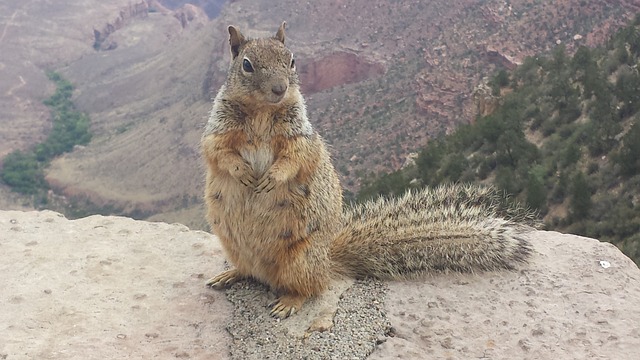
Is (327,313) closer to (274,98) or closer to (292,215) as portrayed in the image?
(292,215)

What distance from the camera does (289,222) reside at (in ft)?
17.7

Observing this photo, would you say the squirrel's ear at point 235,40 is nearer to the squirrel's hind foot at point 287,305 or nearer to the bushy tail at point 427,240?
the bushy tail at point 427,240

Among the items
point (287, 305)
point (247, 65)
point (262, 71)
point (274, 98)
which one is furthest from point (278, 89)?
point (287, 305)

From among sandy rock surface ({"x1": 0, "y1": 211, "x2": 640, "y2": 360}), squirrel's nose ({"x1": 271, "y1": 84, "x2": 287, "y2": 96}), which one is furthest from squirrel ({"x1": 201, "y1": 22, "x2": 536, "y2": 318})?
sandy rock surface ({"x1": 0, "y1": 211, "x2": 640, "y2": 360})

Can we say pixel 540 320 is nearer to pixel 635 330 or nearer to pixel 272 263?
pixel 635 330

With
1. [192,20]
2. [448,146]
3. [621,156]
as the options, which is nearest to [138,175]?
[448,146]

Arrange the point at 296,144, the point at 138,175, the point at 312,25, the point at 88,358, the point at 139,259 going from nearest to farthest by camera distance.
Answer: the point at 88,358
the point at 296,144
the point at 139,259
the point at 138,175
the point at 312,25

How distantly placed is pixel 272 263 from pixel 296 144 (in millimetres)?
1190

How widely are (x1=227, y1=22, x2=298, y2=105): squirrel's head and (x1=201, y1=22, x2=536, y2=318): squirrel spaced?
1 centimetres

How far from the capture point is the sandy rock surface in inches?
198

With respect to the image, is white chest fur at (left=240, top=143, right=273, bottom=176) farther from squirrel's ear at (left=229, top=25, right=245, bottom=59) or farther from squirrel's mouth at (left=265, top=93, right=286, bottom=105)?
squirrel's ear at (left=229, top=25, right=245, bottom=59)

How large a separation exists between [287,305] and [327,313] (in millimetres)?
408


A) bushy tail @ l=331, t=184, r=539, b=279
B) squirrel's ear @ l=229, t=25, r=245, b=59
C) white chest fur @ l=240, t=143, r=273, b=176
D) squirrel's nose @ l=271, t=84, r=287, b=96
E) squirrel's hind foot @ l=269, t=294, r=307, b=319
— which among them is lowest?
squirrel's hind foot @ l=269, t=294, r=307, b=319

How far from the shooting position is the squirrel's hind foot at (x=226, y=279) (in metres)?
6.18
